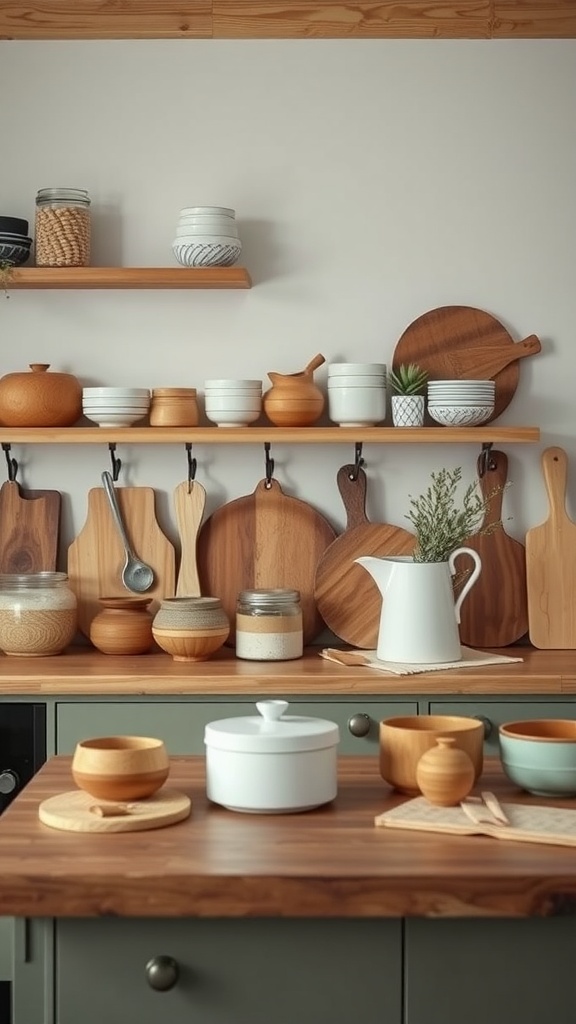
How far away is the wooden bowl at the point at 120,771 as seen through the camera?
1767mm

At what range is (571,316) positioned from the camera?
3811 mm

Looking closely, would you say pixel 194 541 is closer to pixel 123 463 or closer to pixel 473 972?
pixel 123 463

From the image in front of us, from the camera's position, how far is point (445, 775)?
1.76 m

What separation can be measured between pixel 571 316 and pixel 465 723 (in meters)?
2.17

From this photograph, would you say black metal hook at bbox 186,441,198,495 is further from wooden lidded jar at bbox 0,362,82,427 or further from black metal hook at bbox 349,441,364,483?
black metal hook at bbox 349,441,364,483

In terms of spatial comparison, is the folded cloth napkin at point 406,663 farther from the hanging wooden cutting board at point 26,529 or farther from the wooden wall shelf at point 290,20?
the wooden wall shelf at point 290,20

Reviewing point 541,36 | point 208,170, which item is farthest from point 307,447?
point 541,36

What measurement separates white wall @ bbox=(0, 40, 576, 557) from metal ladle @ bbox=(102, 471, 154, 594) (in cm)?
13

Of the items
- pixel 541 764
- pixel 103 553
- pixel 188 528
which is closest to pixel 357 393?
pixel 188 528

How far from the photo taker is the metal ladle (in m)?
3.76

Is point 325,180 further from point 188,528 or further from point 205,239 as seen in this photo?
point 188,528

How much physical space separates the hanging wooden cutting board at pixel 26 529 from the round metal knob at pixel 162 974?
233 cm

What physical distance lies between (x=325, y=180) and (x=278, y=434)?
79 cm

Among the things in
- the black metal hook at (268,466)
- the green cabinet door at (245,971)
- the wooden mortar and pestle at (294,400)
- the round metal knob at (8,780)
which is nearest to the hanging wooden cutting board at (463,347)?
the wooden mortar and pestle at (294,400)
